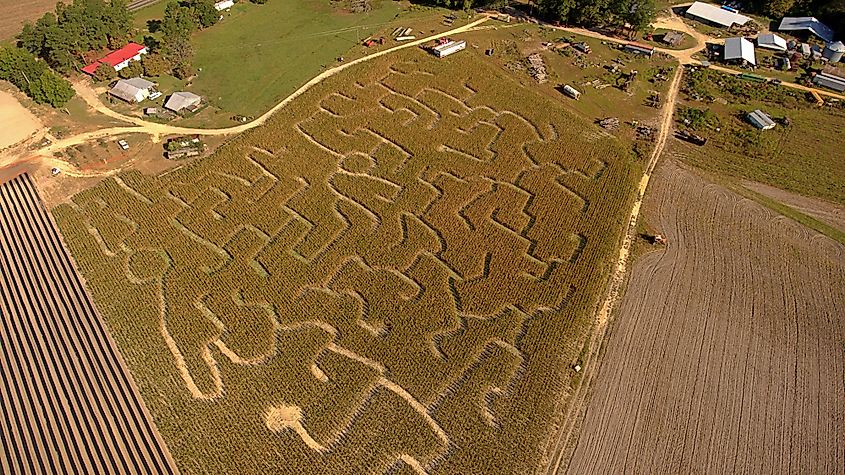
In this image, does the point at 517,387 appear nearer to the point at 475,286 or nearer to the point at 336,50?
the point at 475,286

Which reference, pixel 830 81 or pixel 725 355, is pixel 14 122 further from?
pixel 830 81

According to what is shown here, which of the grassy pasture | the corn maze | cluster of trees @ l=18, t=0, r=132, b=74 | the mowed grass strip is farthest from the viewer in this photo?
cluster of trees @ l=18, t=0, r=132, b=74

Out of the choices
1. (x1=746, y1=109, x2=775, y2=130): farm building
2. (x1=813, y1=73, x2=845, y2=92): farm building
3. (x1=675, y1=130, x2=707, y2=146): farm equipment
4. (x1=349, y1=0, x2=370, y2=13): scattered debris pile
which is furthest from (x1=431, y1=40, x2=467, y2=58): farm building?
(x1=813, y1=73, x2=845, y2=92): farm building

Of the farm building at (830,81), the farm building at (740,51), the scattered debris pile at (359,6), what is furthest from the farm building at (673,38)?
the scattered debris pile at (359,6)

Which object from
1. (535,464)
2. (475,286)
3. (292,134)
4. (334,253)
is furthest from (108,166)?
(535,464)

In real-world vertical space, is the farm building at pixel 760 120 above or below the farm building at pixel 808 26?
below

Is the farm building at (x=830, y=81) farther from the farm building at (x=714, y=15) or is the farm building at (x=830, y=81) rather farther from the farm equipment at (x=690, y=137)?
the farm equipment at (x=690, y=137)

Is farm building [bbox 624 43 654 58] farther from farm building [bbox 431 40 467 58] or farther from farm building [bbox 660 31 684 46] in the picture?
farm building [bbox 431 40 467 58]
